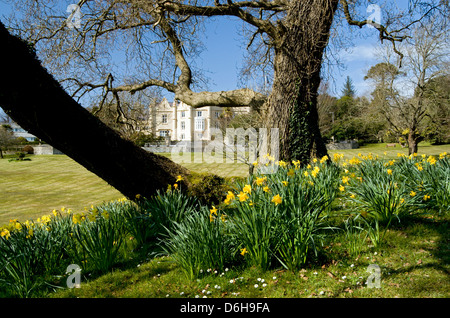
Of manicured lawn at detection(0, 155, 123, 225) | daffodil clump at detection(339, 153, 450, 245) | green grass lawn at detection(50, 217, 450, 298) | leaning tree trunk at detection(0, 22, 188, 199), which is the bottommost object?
manicured lawn at detection(0, 155, 123, 225)

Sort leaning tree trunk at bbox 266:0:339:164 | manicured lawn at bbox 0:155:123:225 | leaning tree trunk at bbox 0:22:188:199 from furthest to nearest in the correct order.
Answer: manicured lawn at bbox 0:155:123:225
leaning tree trunk at bbox 266:0:339:164
leaning tree trunk at bbox 0:22:188:199

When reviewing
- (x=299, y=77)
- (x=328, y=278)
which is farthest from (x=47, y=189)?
(x=328, y=278)

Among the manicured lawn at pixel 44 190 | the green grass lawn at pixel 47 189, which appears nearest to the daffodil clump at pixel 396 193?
the green grass lawn at pixel 47 189

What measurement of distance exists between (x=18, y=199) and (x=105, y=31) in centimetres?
1110

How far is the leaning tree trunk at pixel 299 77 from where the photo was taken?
6.16 m

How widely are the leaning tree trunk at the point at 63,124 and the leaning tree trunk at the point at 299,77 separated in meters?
2.90

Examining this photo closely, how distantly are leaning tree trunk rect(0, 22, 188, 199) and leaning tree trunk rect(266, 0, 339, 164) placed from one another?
2.90m

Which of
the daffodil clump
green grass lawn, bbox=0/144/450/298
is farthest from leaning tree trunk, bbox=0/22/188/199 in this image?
the daffodil clump

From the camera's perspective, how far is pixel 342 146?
36.7 m

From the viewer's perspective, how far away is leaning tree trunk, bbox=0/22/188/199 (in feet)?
11.5

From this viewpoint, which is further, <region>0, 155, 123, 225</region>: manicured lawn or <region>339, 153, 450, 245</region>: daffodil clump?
<region>0, 155, 123, 225</region>: manicured lawn

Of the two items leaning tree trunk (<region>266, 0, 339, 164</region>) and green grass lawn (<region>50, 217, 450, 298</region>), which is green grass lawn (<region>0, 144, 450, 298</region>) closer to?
green grass lawn (<region>50, 217, 450, 298</region>)

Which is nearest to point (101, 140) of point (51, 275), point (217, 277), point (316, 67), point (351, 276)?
point (51, 275)
